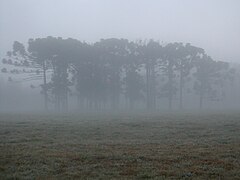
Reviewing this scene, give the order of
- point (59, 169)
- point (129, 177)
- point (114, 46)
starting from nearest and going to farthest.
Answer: point (129, 177), point (59, 169), point (114, 46)

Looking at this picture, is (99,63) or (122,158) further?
(99,63)

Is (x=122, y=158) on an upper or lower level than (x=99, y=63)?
lower

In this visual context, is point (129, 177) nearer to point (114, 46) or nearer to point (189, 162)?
point (189, 162)

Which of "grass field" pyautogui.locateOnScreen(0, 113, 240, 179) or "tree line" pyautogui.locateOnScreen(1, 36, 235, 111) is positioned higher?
"tree line" pyautogui.locateOnScreen(1, 36, 235, 111)

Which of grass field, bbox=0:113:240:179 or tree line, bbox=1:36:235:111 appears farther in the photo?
tree line, bbox=1:36:235:111

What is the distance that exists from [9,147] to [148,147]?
8297 millimetres

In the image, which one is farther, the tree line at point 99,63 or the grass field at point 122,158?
the tree line at point 99,63

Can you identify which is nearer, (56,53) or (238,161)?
(238,161)

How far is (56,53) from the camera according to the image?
3103 inches

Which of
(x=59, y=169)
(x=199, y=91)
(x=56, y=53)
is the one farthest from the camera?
(x=199, y=91)

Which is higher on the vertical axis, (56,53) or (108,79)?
(56,53)

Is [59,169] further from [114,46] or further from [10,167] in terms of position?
[114,46]

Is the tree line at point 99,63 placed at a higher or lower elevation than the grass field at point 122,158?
higher

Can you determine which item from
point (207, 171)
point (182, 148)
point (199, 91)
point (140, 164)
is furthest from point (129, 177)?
point (199, 91)
